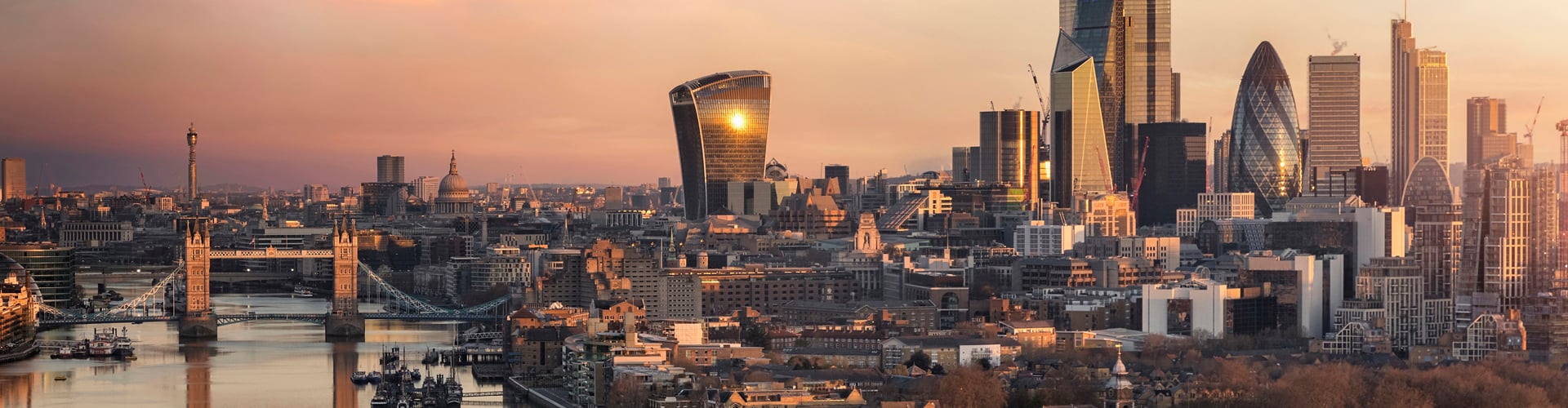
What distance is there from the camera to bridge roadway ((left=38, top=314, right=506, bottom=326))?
53.7 m

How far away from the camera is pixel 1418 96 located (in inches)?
3253

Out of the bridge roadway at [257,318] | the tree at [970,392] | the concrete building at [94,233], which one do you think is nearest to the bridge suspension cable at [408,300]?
the bridge roadway at [257,318]

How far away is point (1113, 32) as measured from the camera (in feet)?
284

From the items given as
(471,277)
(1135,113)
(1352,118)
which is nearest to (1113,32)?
(1135,113)

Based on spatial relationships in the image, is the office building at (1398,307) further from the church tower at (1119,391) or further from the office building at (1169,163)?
the office building at (1169,163)

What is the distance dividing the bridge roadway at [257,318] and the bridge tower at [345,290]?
53 centimetres

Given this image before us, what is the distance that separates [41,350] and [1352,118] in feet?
174

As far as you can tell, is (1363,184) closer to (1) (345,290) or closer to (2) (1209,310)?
(2) (1209,310)

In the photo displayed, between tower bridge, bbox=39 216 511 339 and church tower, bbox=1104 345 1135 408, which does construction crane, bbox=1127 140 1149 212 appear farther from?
church tower, bbox=1104 345 1135 408

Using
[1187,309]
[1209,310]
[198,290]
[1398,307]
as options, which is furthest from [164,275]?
[1398,307]

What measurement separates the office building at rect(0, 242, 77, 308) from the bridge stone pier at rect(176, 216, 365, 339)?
264 centimetres

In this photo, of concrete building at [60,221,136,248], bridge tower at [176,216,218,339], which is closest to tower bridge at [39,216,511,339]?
bridge tower at [176,216,218,339]

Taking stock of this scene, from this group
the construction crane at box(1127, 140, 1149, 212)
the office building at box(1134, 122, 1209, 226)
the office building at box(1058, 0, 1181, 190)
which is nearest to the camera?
the office building at box(1058, 0, 1181, 190)

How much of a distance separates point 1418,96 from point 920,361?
45.5m
